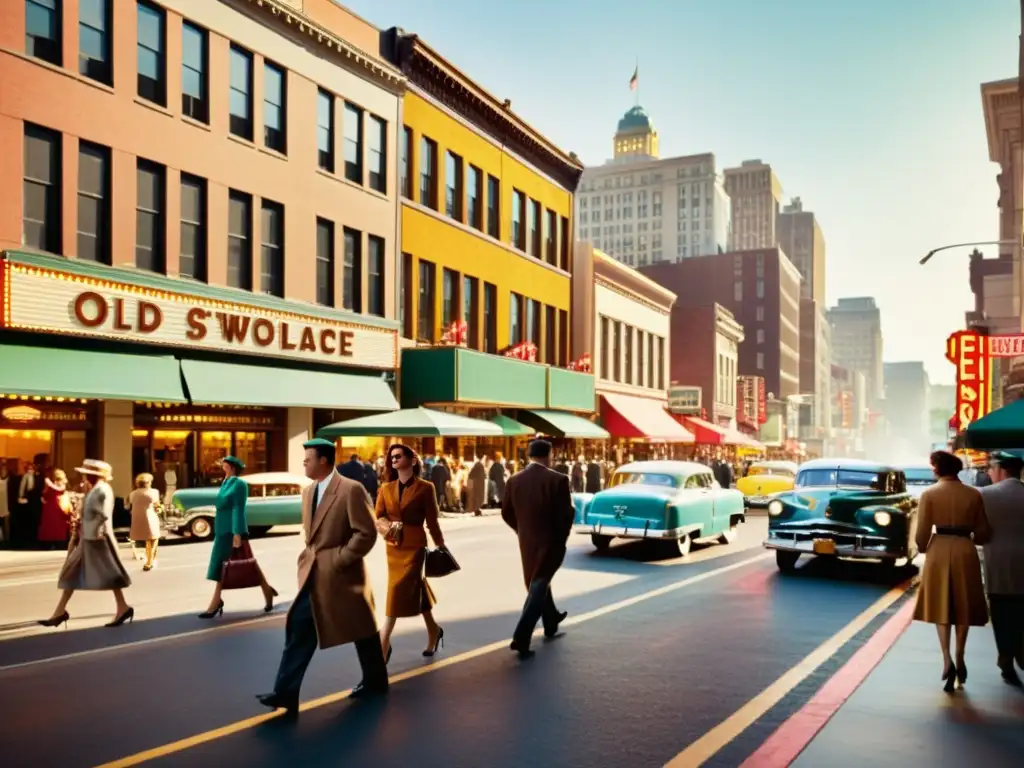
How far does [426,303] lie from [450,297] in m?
1.65

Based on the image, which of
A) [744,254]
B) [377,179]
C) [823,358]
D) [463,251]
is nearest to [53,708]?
[377,179]

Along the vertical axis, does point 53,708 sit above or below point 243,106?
below

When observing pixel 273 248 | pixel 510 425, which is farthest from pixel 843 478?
pixel 510 425

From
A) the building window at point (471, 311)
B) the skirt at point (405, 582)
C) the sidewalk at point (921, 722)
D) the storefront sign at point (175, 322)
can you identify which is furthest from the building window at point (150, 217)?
the sidewalk at point (921, 722)

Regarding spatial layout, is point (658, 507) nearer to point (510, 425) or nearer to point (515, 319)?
point (510, 425)

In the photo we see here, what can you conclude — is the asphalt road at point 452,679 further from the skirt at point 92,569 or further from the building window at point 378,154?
the building window at point 378,154

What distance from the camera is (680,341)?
251ft

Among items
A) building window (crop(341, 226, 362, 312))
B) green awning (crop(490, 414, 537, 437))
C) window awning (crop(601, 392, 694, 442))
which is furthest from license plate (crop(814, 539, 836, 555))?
window awning (crop(601, 392, 694, 442))

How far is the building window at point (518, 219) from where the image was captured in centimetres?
3956

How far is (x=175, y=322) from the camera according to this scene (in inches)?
864

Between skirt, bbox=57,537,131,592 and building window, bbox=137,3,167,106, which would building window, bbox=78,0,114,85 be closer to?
building window, bbox=137,3,167,106

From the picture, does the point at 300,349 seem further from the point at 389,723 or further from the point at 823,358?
the point at 823,358

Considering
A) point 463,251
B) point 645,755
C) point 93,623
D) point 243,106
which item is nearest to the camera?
point 645,755

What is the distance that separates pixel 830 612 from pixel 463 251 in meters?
25.0
